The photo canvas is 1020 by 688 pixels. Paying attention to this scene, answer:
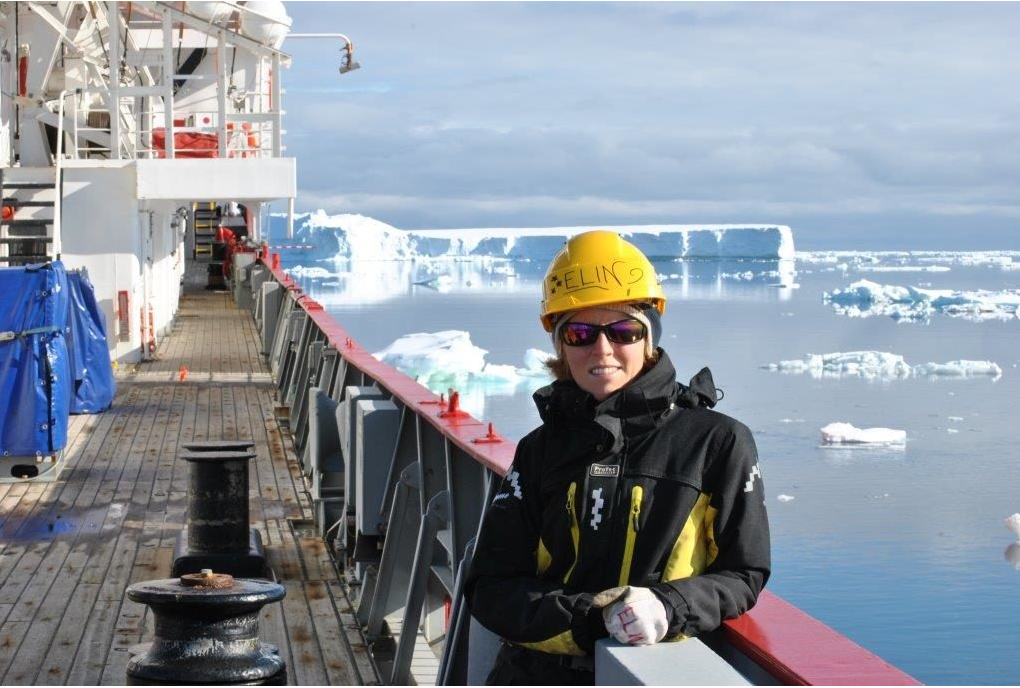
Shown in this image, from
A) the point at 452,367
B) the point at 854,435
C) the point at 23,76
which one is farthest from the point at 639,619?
the point at 452,367

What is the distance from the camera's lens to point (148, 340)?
1583 centimetres

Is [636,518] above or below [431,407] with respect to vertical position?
above

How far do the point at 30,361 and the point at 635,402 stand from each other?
6.58 m

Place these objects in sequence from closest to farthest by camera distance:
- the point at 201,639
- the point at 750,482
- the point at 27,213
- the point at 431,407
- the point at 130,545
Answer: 1. the point at 750,482
2. the point at 201,639
3. the point at 431,407
4. the point at 130,545
5. the point at 27,213

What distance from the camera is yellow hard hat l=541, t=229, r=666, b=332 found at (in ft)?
7.48

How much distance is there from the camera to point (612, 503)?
2.14 metres

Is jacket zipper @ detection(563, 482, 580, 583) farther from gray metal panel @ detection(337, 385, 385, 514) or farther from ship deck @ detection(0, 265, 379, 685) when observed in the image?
gray metal panel @ detection(337, 385, 385, 514)

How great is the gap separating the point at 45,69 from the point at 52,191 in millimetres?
2289

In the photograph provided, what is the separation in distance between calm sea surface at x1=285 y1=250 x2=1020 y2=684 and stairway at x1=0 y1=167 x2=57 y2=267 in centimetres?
1008

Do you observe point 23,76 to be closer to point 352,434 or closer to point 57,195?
point 57,195

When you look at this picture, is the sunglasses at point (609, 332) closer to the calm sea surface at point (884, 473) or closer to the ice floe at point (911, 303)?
the calm sea surface at point (884, 473)

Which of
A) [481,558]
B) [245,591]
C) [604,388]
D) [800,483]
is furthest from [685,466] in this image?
[800,483]

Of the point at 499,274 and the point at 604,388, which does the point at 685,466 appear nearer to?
the point at 604,388

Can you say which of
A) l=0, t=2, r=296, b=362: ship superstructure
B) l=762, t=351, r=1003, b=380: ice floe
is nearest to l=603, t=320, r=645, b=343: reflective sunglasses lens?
l=0, t=2, r=296, b=362: ship superstructure
